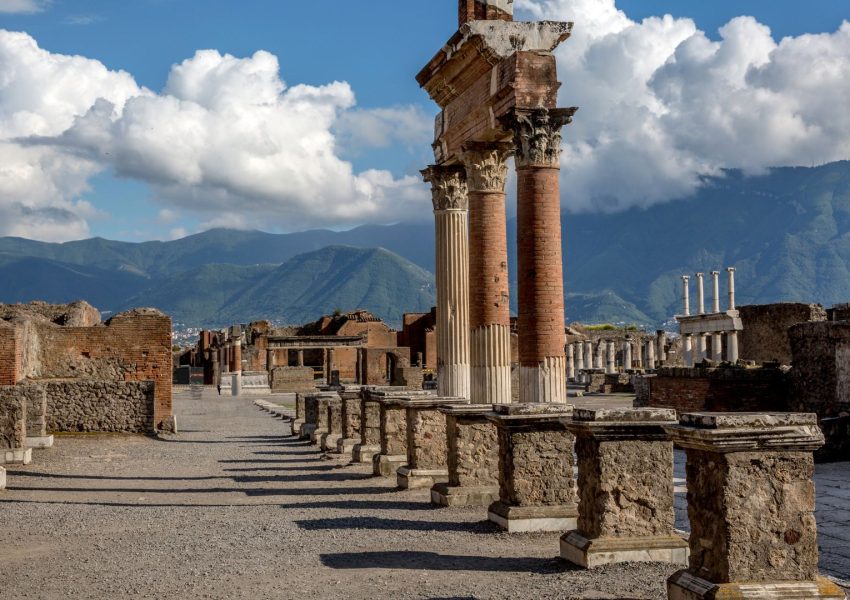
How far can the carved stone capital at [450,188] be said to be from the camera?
15.0 meters

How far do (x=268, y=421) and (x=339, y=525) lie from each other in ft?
67.1

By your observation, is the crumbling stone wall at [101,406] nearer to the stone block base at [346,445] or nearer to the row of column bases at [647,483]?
the stone block base at [346,445]

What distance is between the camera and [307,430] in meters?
23.2

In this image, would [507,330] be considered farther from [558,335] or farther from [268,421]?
[268,421]

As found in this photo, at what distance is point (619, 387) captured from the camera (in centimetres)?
4338

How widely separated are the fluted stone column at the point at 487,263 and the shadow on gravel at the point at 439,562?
5.37m

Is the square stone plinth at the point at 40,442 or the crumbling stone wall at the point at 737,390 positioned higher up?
the crumbling stone wall at the point at 737,390

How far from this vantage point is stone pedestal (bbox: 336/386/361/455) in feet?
60.5

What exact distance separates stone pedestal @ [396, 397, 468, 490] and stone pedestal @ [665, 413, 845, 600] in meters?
7.26

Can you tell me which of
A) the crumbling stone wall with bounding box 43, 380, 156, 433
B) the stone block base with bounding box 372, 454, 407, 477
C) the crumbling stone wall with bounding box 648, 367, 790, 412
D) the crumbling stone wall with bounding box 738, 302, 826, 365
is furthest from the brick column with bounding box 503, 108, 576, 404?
the crumbling stone wall with bounding box 738, 302, 826, 365

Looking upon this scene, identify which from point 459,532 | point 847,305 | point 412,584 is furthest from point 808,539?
point 847,305

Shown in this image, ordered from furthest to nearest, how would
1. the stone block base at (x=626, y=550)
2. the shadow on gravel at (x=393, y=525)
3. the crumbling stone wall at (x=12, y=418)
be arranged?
1. the crumbling stone wall at (x=12, y=418)
2. the shadow on gravel at (x=393, y=525)
3. the stone block base at (x=626, y=550)

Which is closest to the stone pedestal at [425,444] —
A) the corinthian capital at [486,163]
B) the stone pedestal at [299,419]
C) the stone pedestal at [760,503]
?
the corinthian capital at [486,163]

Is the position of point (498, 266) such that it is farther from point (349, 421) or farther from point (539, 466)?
point (349, 421)
